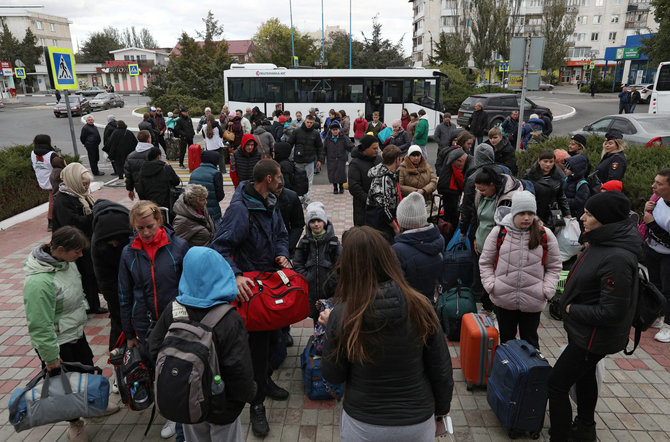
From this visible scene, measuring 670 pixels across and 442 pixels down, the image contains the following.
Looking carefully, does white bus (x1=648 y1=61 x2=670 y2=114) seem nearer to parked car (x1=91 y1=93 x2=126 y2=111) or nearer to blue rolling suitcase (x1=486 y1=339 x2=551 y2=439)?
blue rolling suitcase (x1=486 y1=339 x2=551 y2=439)

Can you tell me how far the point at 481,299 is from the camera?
5574 mm

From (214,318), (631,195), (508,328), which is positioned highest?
(214,318)

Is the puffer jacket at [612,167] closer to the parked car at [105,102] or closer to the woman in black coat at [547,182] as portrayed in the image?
the woman in black coat at [547,182]

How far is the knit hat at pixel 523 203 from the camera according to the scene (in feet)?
12.1

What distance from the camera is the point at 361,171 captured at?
6.10 m

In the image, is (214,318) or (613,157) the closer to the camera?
(214,318)

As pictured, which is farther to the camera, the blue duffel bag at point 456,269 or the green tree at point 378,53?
the green tree at point 378,53

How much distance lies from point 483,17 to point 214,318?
44.2 meters

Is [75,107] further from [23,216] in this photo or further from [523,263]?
[523,263]

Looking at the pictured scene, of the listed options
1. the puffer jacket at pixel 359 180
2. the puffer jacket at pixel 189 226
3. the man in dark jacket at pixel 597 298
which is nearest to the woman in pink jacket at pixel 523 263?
the man in dark jacket at pixel 597 298

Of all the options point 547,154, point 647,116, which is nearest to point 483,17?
point 647,116

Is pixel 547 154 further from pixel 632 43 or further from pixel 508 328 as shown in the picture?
pixel 632 43

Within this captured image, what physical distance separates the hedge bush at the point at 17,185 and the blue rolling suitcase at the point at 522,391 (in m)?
10.8

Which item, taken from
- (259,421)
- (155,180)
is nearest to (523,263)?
(259,421)
